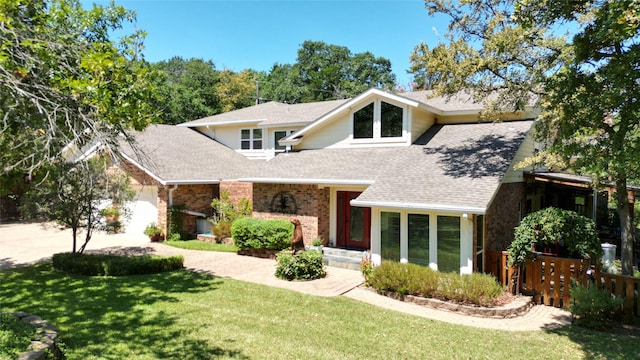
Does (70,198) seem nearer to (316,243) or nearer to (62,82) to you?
(62,82)

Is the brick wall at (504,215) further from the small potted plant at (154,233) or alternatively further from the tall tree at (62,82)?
the small potted plant at (154,233)

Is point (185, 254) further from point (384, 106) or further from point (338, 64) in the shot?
point (338, 64)

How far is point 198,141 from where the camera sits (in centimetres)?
2566

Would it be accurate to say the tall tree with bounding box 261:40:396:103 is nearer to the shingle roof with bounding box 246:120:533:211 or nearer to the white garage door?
the white garage door

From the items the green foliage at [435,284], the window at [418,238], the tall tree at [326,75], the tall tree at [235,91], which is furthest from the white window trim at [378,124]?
the tall tree at [326,75]

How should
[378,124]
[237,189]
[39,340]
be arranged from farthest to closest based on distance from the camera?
1. [237,189]
2. [378,124]
3. [39,340]

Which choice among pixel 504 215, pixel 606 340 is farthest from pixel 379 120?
pixel 606 340

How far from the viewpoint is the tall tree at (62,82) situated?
6.37 m

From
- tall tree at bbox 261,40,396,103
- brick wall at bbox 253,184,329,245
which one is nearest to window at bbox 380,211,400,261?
brick wall at bbox 253,184,329,245

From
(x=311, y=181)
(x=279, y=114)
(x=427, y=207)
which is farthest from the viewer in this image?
(x=279, y=114)

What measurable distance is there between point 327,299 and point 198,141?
1836cm

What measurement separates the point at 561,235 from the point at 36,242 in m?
20.9

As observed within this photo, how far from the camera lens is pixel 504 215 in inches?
538

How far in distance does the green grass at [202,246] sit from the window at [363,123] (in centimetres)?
743
